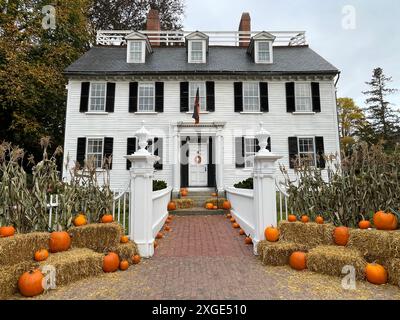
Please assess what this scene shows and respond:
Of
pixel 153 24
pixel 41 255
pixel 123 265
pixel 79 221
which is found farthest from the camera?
pixel 153 24

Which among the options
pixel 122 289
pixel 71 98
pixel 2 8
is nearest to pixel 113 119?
pixel 71 98

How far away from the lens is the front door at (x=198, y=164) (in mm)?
A: 12508

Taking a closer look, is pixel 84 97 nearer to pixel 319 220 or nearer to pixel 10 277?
pixel 10 277

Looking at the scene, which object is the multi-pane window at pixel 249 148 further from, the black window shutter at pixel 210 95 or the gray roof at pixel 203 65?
the gray roof at pixel 203 65

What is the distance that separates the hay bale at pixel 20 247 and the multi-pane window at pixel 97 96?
10184 millimetres

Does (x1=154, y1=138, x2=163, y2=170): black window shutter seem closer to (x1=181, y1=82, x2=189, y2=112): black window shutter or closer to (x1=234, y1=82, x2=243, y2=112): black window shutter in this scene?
(x1=181, y1=82, x2=189, y2=112): black window shutter

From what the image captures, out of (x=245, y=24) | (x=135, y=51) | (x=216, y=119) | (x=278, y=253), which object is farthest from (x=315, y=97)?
(x=278, y=253)

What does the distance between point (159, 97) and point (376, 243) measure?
1131cm

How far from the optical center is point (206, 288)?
3.21 meters

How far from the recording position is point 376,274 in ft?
10.7

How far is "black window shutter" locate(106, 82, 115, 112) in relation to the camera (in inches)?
499

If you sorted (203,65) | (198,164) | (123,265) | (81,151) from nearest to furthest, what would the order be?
(123,265), (81,151), (198,164), (203,65)

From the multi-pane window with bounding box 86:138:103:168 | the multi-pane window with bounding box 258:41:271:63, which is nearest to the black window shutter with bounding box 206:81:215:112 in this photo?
the multi-pane window with bounding box 258:41:271:63

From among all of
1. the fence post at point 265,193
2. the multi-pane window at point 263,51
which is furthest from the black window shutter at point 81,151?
the multi-pane window at point 263,51
